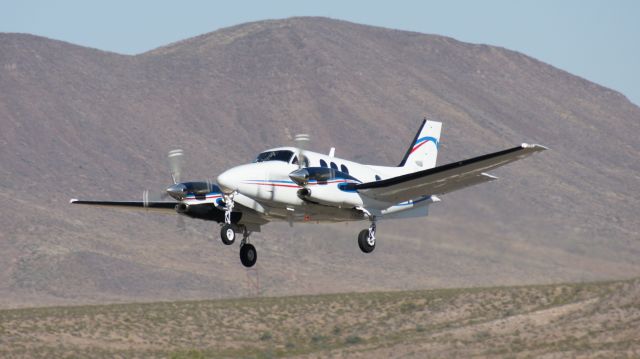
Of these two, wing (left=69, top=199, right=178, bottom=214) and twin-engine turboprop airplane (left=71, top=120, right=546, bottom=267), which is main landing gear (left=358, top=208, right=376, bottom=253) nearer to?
twin-engine turboprop airplane (left=71, top=120, right=546, bottom=267)

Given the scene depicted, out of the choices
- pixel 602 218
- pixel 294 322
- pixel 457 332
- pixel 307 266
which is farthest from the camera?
pixel 602 218

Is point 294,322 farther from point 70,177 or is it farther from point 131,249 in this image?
point 70,177

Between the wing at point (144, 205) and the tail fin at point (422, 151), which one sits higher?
the tail fin at point (422, 151)

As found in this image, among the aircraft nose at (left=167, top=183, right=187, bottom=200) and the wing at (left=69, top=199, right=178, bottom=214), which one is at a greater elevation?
the aircraft nose at (left=167, top=183, right=187, bottom=200)

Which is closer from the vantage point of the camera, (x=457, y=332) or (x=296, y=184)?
(x=296, y=184)

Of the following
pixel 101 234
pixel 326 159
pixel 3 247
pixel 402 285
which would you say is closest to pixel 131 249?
pixel 101 234

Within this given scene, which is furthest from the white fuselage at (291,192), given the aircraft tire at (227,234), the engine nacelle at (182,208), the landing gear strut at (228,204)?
the engine nacelle at (182,208)

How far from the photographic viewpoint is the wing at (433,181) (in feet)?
144

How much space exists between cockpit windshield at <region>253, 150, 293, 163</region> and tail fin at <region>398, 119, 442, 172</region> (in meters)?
8.85

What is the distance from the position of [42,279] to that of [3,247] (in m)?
9.64

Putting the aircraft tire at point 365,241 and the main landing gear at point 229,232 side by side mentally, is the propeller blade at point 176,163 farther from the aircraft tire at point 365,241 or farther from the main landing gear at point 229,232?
the aircraft tire at point 365,241

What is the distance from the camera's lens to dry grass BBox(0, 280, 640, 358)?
90.2 metres

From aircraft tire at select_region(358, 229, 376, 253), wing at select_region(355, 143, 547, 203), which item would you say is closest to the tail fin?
wing at select_region(355, 143, 547, 203)

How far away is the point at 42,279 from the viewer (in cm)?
15425
